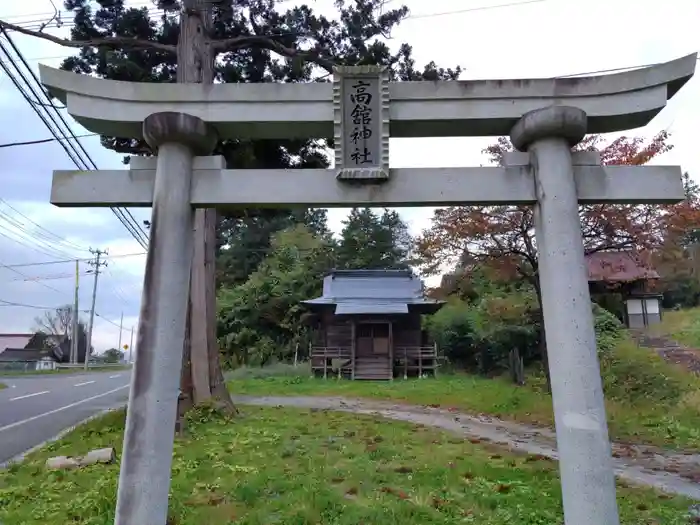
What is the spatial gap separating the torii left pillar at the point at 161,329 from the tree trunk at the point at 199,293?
5855 millimetres

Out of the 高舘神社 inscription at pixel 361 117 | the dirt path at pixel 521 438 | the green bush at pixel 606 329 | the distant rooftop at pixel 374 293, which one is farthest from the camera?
the distant rooftop at pixel 374 293

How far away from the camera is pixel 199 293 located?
10578 mm

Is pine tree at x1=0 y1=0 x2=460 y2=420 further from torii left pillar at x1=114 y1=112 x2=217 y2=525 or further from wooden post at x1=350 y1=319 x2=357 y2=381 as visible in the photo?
wooden post at x1=350 y1=319 x2=357 y2=381

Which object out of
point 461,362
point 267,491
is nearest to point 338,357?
point 461,362

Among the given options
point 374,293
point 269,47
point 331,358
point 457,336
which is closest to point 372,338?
point 331,358

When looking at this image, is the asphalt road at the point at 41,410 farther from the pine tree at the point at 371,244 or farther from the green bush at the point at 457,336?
the pine tree at the point at 371,244

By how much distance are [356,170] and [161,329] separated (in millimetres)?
2012

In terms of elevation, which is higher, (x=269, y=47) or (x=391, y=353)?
(x=269, y=47)

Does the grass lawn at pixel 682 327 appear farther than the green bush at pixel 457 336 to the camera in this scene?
No

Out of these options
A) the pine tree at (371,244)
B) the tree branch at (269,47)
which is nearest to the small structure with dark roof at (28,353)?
the pine tree at (371,244)

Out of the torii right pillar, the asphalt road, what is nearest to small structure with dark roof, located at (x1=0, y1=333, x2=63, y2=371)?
the asphalt road

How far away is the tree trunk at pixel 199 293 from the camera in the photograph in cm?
1011

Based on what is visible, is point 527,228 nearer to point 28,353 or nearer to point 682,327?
point 682,327

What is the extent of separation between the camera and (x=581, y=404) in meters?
3.68
